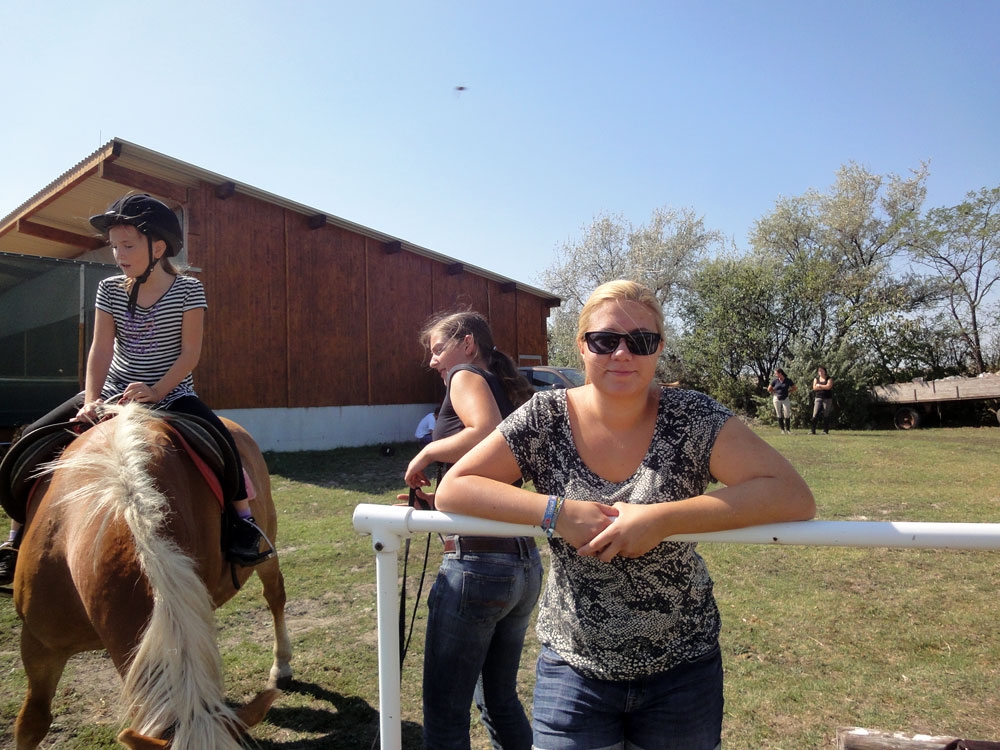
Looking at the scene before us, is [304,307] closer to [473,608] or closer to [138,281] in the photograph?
[138,281]

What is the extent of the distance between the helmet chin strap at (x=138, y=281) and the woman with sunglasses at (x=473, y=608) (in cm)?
165

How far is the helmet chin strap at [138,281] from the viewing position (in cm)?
294

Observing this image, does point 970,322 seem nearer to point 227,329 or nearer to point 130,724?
point 227,329

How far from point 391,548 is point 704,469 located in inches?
31.3

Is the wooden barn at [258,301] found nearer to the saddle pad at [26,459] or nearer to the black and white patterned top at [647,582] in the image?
the saddle pad at [26,459]

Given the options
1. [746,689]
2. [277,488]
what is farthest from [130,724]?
[277,488]

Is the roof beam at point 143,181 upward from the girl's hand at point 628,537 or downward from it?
upward

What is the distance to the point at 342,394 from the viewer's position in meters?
15.1

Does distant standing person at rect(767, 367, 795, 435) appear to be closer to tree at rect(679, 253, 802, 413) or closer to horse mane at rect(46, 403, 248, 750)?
tree at rect(679, 253, 802, 413)

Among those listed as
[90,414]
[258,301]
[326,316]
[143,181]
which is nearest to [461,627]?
[90,414]

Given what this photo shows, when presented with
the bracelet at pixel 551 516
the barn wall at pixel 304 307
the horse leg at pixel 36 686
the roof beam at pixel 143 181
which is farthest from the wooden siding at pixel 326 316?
the bracelet at pixel 551 516

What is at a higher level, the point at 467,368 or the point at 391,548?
the point at 467,368

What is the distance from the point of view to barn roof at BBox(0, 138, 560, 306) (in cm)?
1077

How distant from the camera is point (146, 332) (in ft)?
9.89
